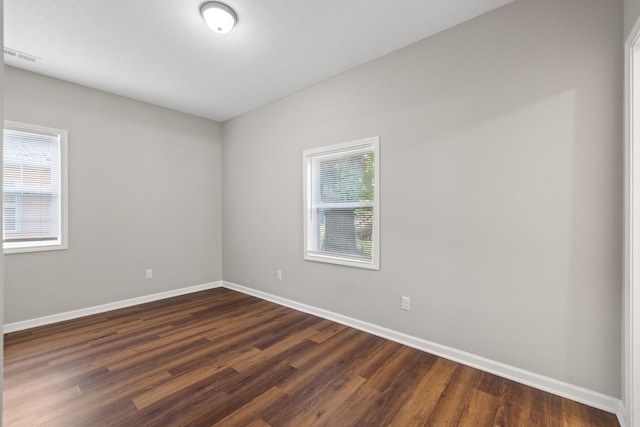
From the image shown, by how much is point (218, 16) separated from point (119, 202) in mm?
2631

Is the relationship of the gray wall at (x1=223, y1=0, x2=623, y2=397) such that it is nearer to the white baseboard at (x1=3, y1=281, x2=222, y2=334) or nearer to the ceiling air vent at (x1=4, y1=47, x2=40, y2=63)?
the white baseboard at (x1=3, y1=281, x2=222, y2=334)

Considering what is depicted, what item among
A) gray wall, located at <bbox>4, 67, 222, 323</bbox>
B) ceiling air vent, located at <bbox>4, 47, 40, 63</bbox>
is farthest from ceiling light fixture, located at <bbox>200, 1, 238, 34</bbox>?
gray wall, located at <bbox>4, 67, 222, 323</bbox>

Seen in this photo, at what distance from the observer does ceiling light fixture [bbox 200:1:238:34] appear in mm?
2109

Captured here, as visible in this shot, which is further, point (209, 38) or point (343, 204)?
point (343, 204)

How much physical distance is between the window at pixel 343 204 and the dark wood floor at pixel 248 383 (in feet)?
2.64

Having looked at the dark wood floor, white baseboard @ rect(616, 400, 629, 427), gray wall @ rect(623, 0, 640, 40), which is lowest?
the dark wood floor

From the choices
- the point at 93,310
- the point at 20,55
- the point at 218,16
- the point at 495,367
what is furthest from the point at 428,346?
the point at 20,55

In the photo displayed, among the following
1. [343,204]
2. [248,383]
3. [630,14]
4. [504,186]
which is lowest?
[248,383]

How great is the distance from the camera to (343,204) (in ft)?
10.5

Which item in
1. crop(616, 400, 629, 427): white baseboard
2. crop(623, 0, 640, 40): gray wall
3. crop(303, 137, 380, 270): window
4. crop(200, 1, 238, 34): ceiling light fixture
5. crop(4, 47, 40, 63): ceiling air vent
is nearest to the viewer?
crop(623, 0, 640, 40): gray wall

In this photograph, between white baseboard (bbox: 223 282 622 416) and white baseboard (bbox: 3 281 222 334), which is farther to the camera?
white baseboard (bbox: 3 281 222 334)

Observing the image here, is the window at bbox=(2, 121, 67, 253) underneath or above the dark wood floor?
above

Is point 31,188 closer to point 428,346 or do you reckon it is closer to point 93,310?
point 93,310

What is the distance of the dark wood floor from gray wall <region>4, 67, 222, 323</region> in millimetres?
535
